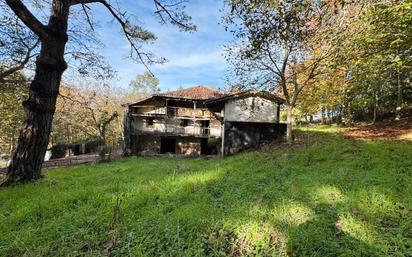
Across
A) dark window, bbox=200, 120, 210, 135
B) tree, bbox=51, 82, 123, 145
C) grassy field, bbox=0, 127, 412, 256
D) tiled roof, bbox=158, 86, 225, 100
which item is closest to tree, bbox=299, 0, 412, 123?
grassy field, bbox=0, 127, 412, 256

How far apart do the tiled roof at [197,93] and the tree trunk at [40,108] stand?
18.6 meters

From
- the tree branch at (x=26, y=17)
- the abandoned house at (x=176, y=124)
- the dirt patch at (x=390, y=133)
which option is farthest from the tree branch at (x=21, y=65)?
the dirt patch at (x=390, y=133)

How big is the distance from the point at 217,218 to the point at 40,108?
14.6 ft

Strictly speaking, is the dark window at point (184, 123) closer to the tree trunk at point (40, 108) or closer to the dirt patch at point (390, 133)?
the dirt patch at point (390, 133)

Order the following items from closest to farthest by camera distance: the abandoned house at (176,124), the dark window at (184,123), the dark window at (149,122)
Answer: the abandoned house at (176,124) → the dark window at (184,123) → the dark window at (149,122)

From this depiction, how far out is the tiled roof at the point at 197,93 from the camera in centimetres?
2469

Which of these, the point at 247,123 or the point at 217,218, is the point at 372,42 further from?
the point at 247,123

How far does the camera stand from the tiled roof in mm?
24688

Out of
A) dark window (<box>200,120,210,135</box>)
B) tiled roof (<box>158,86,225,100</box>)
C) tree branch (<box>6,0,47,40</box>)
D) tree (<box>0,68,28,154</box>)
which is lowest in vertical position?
dark window (<box>200,120,210,135</box>)

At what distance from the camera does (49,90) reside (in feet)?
18.4

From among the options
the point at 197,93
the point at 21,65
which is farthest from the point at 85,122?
the point at 21,65

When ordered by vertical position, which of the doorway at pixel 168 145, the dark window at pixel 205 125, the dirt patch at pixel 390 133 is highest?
the dark window at pixel 205 125

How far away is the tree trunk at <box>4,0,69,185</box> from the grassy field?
18.8 inches

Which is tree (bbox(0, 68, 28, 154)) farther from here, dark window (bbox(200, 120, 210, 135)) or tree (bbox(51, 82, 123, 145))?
dark window (bbox(200, 120, 210, 135))
